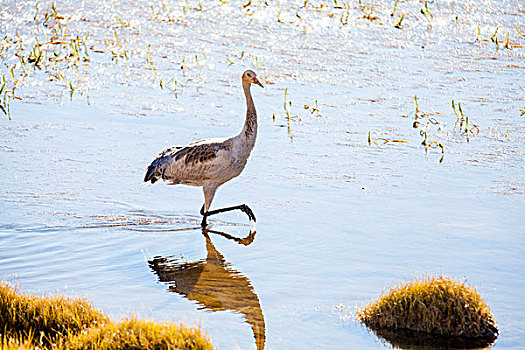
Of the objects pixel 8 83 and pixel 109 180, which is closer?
pixel 109 180

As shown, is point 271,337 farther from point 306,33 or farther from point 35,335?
point 306,33

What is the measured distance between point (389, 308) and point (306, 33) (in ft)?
43.8

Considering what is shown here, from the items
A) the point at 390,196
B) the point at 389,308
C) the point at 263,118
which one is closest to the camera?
the point at 389,308

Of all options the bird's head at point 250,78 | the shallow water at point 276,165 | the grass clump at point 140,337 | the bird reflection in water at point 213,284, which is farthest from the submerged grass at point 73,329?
the bird's head at point 250,78

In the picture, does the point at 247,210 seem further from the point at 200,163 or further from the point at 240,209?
the point at 200,163

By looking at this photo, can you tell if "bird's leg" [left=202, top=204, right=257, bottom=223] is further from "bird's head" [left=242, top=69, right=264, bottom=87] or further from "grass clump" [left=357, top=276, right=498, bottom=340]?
"grass clump" [left=357, top=276, right=498, bottom=340]

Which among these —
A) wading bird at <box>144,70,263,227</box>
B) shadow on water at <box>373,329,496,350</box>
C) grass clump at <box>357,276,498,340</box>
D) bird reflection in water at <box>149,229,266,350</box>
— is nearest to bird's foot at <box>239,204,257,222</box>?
wading bird at <box>144,70,263,227</box>

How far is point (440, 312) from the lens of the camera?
7074 mm

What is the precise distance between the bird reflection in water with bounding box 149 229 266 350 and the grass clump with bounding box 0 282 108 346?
52.0 inches

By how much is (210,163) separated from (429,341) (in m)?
3.99

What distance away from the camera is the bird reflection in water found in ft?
25.6

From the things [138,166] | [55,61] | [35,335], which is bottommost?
[35,335]

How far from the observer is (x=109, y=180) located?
11625 millimetres

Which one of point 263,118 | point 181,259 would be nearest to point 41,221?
point 181,259
